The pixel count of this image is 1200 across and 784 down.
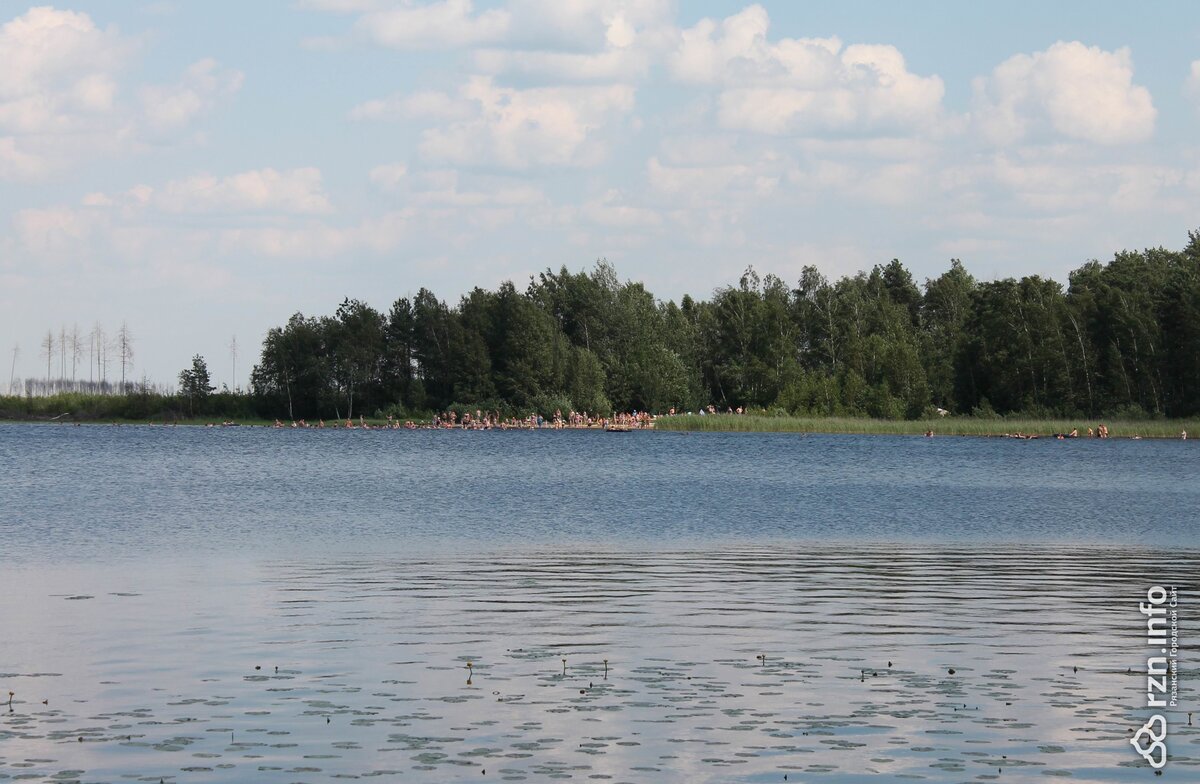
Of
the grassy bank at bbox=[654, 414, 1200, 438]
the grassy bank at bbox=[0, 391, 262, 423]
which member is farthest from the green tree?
the grassy bank at bbox=[654, 414, 1200, 438]

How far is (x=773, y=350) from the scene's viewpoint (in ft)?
467

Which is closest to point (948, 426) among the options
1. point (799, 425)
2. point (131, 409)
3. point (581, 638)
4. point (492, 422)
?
point (799, 425)

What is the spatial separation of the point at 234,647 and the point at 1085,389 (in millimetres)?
105802

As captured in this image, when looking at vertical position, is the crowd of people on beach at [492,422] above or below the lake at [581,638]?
above

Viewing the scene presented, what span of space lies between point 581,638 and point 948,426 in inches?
3770

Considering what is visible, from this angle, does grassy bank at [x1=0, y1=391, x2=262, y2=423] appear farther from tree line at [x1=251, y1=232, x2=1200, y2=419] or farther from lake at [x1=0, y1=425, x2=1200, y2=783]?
lake at [x1=0, y1=425, x2=1200, y2=783]

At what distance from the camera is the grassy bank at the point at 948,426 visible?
10206cm

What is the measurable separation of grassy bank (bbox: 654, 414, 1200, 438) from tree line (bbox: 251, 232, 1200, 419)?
5.47 m

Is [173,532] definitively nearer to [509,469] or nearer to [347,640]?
[347,640]

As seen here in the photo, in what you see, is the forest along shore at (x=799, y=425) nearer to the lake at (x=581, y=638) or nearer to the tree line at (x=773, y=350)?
the tree line at (x=773, y=350)

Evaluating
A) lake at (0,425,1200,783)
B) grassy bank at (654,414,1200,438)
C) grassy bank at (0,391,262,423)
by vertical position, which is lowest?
lake at (0,425,1200,783)

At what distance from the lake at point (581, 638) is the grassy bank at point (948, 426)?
2368 inches

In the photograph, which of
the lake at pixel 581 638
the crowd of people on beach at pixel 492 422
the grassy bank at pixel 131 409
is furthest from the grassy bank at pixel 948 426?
the lake at pixel 581 638

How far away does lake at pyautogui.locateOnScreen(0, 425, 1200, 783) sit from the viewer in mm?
12430
